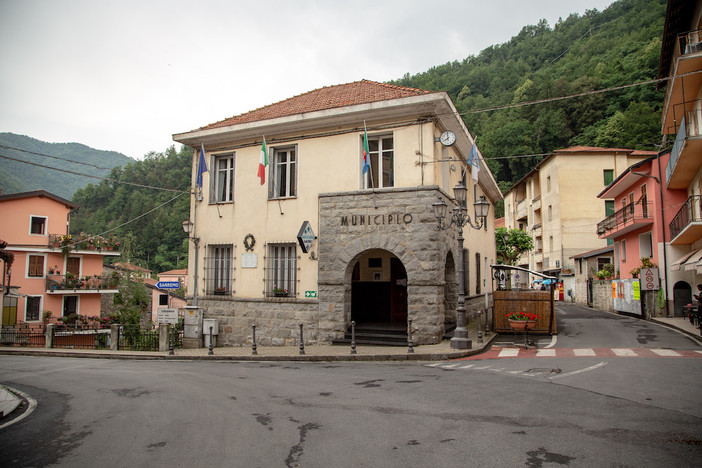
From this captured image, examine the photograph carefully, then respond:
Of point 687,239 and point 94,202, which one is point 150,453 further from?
point 94,202

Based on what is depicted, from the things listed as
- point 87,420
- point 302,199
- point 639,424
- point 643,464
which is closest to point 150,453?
point 87,420

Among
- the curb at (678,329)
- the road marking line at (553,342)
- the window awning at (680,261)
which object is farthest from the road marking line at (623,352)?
the window awning at (680,261)

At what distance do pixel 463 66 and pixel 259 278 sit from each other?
65.5m

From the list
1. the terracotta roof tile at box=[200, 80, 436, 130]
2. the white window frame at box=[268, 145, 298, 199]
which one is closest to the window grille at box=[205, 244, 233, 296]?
the white window frame at box=[268, 145, 298, 199]

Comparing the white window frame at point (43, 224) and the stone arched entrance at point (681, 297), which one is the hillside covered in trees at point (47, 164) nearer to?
the white window frame at point (43, 224)

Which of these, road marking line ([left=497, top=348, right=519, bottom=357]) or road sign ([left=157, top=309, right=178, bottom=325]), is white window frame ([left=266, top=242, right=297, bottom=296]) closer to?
road sign ([left=157, top=309, right=178, bottom=325])

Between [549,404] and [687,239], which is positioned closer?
[549,404]

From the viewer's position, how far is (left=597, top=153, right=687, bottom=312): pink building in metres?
23.7

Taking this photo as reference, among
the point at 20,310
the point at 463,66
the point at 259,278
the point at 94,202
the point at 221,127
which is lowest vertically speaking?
the point at 20,310

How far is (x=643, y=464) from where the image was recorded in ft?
14.7

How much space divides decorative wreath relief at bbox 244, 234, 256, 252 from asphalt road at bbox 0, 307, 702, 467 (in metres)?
6.93

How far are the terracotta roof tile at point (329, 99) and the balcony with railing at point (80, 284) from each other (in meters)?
23.2

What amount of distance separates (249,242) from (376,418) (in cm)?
1171

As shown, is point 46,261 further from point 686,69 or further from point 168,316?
point 686,69
